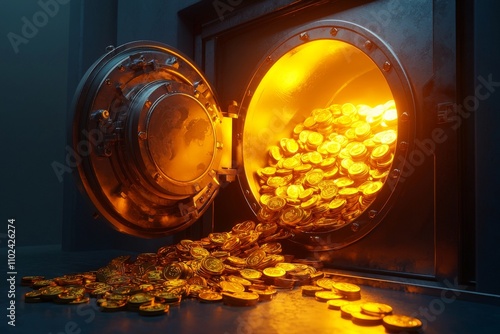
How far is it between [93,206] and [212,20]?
5.20 ft

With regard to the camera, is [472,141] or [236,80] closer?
[472,141]

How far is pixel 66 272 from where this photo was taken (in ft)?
7.96

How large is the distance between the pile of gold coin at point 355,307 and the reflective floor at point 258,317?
0.03 m

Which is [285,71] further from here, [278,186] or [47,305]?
[47,305]

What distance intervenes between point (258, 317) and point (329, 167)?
1.61 m


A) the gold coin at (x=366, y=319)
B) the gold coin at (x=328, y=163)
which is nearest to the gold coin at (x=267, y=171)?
the gold coin at (x=328, y=163)

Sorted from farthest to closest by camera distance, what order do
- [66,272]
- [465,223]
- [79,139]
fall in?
[66,272] < [79,139] < [465,223]

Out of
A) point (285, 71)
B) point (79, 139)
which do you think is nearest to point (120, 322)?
point (79, 139)

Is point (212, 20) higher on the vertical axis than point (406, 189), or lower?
higher

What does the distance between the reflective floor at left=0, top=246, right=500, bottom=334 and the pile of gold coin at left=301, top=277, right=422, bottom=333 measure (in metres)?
0.03

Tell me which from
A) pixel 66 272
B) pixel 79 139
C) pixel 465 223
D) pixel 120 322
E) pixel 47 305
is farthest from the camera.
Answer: pixel 66 272

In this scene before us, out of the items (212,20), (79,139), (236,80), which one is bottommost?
(79,139)

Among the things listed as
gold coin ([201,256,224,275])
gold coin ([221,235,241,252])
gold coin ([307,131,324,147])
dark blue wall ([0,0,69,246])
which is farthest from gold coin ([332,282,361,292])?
dark blue wall ([0,0,69,246])

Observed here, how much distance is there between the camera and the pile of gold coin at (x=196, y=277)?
5.84 ft
